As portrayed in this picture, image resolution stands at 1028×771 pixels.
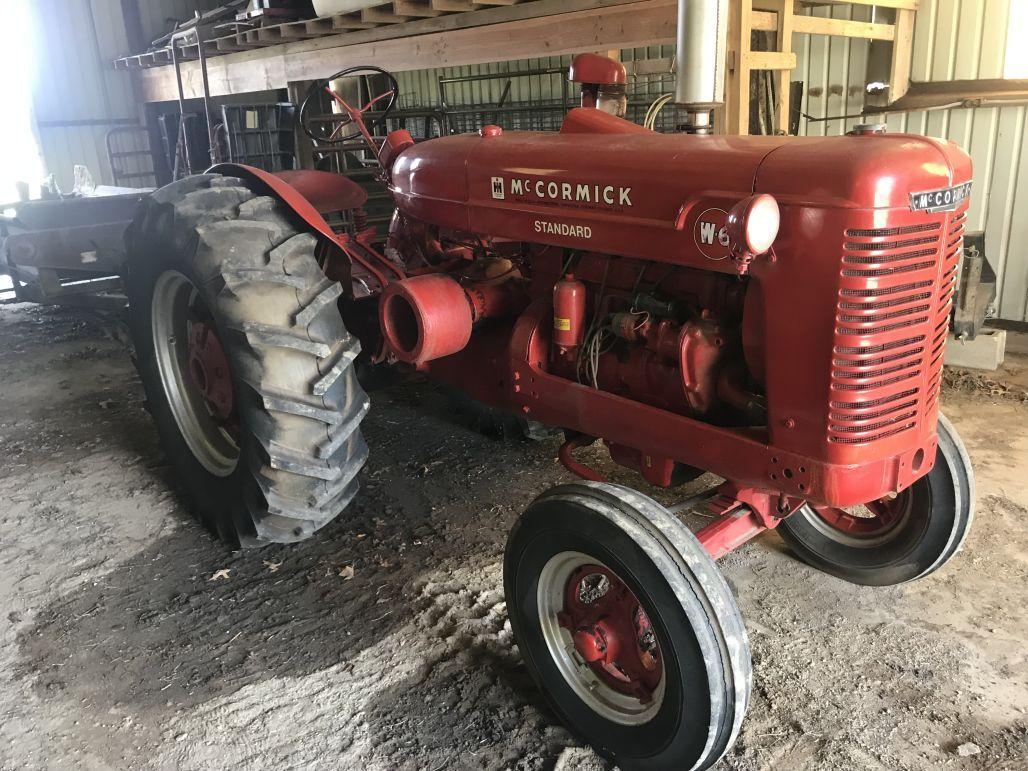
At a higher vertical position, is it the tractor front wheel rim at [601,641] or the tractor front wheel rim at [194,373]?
the tractor front wheel rim at [194,373]

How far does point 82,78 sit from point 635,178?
10.3m

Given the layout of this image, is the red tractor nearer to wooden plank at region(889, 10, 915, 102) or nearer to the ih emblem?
the ih emblem

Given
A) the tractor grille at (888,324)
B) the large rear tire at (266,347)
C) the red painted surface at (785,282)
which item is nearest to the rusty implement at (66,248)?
the large rear tire at (266,347)

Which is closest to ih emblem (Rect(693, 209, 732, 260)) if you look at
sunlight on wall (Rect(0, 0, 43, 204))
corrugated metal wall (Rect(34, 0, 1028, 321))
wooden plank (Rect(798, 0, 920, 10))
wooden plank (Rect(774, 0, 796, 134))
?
wooden plank (Rect(774, 0, 796, 134))

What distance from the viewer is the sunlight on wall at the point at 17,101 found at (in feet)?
31.2

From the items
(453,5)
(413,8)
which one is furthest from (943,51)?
(413,8)

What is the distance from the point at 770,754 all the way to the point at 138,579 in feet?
6.76

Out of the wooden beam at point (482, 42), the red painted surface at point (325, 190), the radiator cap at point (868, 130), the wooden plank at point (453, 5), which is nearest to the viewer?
the radiator cap at point (868, 130)

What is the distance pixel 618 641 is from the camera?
1.99m

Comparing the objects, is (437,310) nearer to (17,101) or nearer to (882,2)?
(882,2)

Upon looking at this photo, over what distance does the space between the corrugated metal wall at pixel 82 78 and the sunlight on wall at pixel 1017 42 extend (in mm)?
9114

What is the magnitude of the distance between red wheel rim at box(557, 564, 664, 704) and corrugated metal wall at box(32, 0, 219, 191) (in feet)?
32.9

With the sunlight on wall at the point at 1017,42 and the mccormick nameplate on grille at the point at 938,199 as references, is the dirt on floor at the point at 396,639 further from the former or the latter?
the sunlight on wall at the point at 1017,42

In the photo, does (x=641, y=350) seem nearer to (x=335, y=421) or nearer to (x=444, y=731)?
(x=335, y=421)
